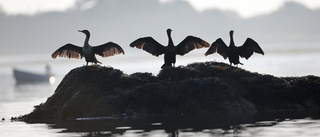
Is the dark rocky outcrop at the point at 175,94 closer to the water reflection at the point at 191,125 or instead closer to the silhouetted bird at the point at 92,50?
the water reflection at the point at 191,125

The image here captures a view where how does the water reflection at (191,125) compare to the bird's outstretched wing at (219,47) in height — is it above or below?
below

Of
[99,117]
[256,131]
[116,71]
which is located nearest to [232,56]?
[116,71]

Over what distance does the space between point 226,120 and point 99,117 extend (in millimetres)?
6277

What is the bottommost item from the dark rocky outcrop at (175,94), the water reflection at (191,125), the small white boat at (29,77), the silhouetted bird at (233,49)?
the water reflection at (191,125)

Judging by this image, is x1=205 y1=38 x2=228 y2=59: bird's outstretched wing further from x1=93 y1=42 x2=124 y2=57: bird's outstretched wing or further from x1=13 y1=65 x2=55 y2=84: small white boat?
x1=13 y1=65 x2=55 y2=84: small white boat

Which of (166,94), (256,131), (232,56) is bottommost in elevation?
(256,131)

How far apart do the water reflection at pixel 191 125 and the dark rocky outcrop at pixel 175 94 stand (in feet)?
4.31

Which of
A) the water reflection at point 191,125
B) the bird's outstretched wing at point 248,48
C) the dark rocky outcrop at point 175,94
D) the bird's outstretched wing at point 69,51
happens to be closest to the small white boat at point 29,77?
the bird's outstretched wing at point 69,51

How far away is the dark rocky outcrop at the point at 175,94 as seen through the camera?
99.0 ft

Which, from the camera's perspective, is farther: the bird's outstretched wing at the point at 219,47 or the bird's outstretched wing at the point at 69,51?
the bird's outstretched wing at the point at 219,47

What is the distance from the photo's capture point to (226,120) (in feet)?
90.5

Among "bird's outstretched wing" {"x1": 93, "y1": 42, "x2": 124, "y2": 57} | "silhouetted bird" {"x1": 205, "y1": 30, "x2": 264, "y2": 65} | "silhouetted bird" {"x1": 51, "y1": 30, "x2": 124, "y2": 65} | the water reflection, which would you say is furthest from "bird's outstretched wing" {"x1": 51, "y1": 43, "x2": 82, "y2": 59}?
"silhouetted bird" {"x1": 205, "y1": 30, "x2": 264, "y2": 65}

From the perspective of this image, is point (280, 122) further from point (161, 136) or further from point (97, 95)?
point (97, 95)

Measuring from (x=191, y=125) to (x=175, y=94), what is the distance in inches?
173
